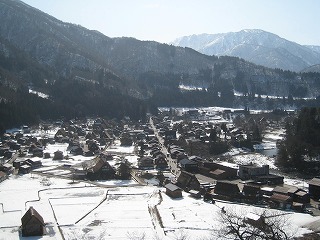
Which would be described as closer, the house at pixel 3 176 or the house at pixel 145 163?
the house at pixel 3 176

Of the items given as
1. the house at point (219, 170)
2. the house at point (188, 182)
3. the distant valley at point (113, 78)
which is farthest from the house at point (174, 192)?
the distant valley at point (113, 78)

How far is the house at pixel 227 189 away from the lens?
29.5 meters

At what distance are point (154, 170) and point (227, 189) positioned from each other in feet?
41.2

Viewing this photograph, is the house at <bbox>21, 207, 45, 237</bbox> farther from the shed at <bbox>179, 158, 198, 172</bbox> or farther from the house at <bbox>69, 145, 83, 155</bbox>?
the house at <bbox>69, 145, 83, 155</bbox>

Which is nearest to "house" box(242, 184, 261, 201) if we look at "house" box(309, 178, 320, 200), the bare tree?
the bare tree

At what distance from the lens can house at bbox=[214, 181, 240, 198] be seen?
2953cm

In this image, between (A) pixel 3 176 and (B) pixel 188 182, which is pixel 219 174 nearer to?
(B) pixel 188 182

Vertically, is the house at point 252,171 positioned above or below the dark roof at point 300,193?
below

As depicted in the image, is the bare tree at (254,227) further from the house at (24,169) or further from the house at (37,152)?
the house at (37,152)

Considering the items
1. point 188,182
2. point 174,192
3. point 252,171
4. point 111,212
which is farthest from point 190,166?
point 111,212

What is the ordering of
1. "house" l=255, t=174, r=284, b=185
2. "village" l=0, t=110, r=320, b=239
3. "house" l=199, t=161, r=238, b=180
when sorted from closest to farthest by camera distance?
"village" l=0, t=110, r=320, b=239 < "house" l=255, t=174, r=284, b=185 < "house" l=199, t=161, r=238, b=180

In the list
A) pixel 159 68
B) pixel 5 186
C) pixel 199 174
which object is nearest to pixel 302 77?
pixel 159 68

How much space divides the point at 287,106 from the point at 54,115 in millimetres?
74769

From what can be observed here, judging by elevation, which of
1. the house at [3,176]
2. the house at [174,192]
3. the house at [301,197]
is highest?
the house at [301,197]
